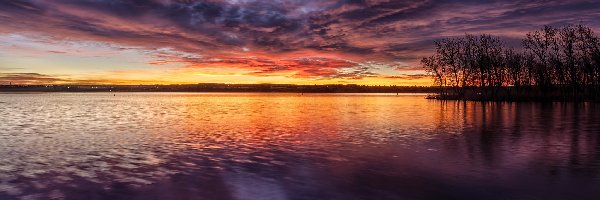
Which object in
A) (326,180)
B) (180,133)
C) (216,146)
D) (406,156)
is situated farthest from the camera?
(180,133)

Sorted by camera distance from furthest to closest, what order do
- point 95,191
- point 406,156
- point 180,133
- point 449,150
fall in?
point 180,133
point 449,150
point 406,156
point 95,191

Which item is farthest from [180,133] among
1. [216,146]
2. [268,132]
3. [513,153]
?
[513,153]

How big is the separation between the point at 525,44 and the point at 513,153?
82.8m

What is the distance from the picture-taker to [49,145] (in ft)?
81.7

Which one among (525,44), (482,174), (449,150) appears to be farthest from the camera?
(525,44)

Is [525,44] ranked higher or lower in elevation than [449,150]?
higher

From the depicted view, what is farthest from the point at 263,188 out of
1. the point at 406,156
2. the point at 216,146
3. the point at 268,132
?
the point at 268,132

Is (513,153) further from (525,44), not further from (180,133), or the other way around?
(525,44)

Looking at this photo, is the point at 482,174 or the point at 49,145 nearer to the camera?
the point at 482,174

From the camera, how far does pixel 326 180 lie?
1495cm

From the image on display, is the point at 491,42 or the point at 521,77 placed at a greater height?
the point at 491,42

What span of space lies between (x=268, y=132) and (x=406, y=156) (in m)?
14.0

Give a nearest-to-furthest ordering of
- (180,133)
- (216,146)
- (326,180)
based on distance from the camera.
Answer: (326,180)
(216,146)
(180,133)

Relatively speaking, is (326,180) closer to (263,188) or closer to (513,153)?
(263,188)
